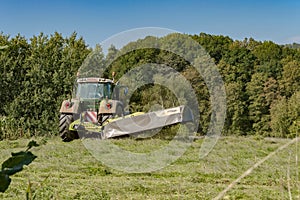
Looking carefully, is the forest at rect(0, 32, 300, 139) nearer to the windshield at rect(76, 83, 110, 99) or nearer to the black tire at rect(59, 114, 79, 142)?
the black tire at rect(59, 114, 79, 142)

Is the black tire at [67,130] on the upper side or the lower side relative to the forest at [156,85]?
lower

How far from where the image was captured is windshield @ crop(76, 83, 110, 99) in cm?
1123

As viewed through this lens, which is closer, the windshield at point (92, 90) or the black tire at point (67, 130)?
the black tire at point (67, 130)

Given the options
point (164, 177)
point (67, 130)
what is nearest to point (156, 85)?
point (67, 130)

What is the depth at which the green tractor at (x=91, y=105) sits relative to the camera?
1057 centimetres

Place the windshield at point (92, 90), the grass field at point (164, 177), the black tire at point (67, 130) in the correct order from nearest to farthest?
the grass field at point (164, 177) → the black tire at point (67, 130) → the windshield at point (92, 90)

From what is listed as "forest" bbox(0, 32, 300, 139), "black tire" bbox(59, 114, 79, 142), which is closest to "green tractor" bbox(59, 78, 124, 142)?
"black tire" bbox(59, 114, 79, 142)

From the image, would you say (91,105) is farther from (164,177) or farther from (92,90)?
(164,177)

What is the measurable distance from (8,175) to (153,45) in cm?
2275

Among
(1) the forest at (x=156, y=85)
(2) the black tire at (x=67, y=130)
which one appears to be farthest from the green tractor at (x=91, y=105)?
(1) the forest at (x=156, y=85)

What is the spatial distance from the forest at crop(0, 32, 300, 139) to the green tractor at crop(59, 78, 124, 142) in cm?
163

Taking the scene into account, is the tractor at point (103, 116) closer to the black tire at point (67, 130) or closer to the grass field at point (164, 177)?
the black tire at point (67, 130)

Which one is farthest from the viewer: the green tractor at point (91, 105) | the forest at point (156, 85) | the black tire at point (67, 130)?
the forest at point (156, 85)

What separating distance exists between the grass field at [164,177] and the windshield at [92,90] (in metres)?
2.51
